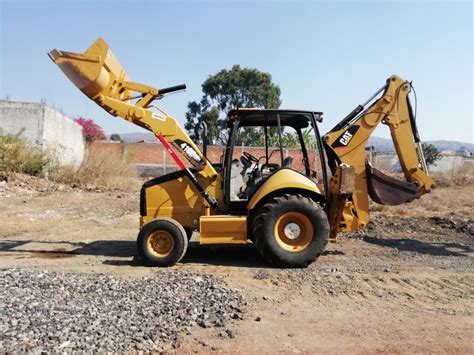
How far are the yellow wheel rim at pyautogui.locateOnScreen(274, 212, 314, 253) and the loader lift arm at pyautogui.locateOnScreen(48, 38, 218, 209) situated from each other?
118cm

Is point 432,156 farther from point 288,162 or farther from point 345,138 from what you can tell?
point 288,162

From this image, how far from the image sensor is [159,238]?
7.41m

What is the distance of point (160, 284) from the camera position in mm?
6016

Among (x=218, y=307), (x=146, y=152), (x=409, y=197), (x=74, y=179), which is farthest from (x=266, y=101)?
(x=218, y=307)

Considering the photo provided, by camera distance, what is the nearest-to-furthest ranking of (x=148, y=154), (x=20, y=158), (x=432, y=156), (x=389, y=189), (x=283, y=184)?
(x=283, y=184), (x=389, y=189), (x=20, y=158), (x=148, y=154), (x=432, y=156)

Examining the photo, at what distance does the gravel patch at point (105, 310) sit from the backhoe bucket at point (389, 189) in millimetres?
3300

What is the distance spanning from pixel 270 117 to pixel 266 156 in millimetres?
907

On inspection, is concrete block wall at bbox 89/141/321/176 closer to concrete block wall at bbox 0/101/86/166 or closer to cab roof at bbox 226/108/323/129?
cab roof at bbox 226/108/323/129

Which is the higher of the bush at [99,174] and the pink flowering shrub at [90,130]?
the pink flowering shrub at [90,130]

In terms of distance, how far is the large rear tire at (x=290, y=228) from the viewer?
7137mm

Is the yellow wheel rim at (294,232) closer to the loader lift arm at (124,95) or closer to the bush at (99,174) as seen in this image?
the loader lift arm at (124,95)

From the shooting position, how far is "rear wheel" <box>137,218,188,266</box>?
7.28 meters

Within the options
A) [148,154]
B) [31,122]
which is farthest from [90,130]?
[31,122]

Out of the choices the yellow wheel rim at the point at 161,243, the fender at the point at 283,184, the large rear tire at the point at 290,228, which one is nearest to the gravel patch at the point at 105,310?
the yellow wheel rim at the point at 161,243
